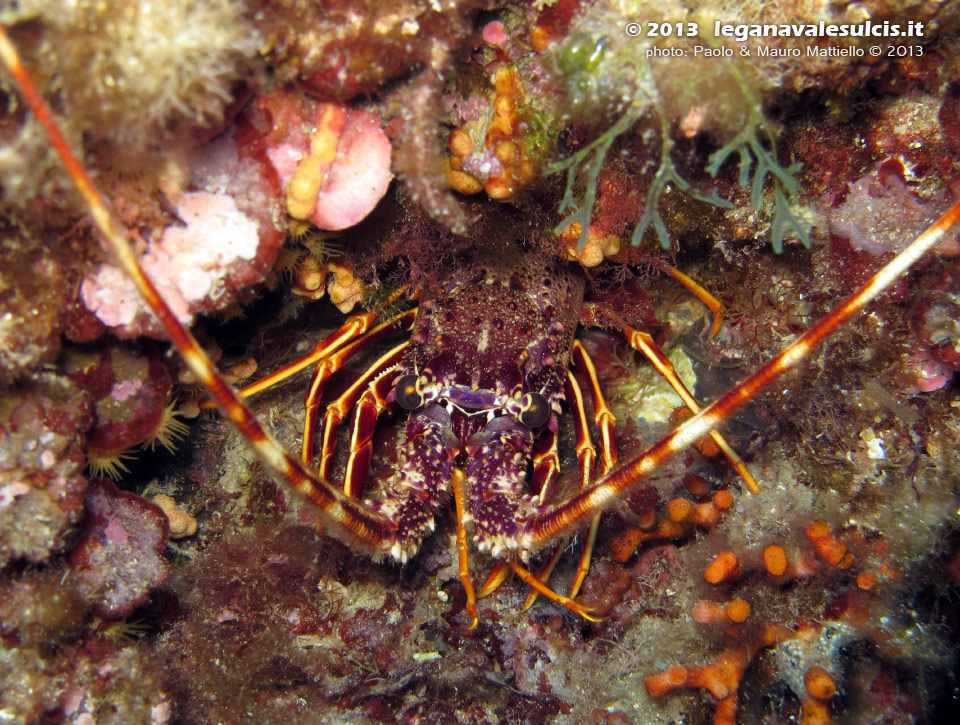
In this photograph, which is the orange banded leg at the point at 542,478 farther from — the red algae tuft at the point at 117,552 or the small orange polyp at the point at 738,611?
the red algae tuft at the point at 117,552

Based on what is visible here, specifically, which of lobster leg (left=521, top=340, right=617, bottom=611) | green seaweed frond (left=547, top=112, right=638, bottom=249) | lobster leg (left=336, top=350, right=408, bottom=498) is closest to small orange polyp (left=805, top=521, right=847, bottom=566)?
lobster leg (left=521, top=340, right=617, bottom=611)

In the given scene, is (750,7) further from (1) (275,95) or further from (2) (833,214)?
(1) (275,95)

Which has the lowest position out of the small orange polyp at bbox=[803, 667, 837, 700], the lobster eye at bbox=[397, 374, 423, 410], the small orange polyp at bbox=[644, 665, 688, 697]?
the small orange polyp at bbox=[644, 665, 688, 697]

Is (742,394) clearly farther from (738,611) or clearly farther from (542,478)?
(738,611)

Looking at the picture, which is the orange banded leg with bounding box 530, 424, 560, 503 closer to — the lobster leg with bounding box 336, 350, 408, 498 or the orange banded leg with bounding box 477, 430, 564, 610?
the orange banded leg with bounding box 477, 430, 564, 610

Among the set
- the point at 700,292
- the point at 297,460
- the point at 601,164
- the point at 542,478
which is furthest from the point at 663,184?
the point at 297,460

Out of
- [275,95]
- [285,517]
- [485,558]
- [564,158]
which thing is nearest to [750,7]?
[564,158]
